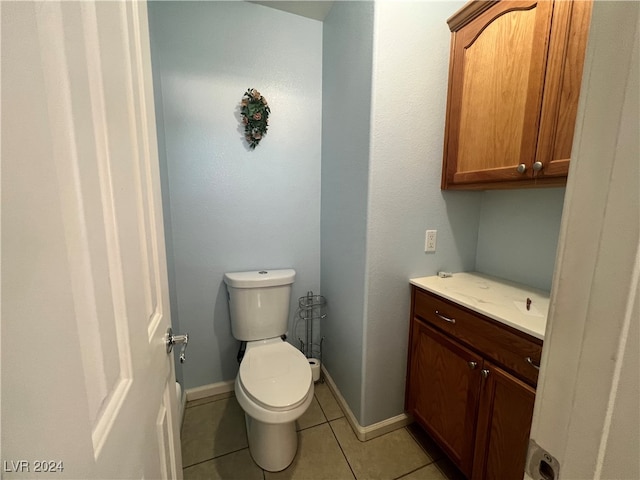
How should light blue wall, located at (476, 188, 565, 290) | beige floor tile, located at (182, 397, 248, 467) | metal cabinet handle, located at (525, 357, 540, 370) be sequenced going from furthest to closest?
beige floor tile, located at (182, 397, 248, 467)
light blue wall, located at (476, 188, 565, 290)
metal cabinet handle, located at (525, 357, 540, 370)

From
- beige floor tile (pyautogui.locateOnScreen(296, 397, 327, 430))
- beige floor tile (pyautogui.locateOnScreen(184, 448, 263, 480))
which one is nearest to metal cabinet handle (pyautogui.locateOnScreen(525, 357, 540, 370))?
beige floor tile (pyautogui.locateOnScreen(296, 397, 327, 430))

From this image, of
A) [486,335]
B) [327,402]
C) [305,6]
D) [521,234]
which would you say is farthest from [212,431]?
[305,6]

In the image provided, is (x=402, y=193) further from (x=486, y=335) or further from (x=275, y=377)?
(x=275, y=377)

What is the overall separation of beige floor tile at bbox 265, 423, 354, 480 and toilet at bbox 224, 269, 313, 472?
4 centimetres

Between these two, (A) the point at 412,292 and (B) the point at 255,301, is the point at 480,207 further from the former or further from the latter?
(B) the point at 255,301

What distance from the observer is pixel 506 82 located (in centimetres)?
107

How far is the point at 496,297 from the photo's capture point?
115 cm

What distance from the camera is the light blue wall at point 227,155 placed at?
4.76ft

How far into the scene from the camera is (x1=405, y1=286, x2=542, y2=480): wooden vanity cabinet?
36.1 inches

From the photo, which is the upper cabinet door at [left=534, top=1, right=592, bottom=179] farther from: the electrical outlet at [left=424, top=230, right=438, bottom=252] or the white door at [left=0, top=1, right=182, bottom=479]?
the white door at [left=0, top=1, right=182, bottom=479]

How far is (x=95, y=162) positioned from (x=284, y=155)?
1.39 meters

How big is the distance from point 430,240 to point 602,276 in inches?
45.1

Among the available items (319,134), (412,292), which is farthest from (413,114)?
(412,292)

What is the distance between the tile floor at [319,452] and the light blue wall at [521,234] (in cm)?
102
